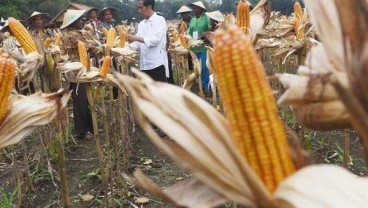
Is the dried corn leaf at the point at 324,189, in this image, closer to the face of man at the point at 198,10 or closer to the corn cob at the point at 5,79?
the corn cob at the point at 5,79

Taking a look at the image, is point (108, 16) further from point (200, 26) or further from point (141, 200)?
point (141, 200)

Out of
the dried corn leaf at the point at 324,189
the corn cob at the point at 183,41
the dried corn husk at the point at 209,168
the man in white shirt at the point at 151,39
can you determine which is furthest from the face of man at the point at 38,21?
the dried corn leaf at the point at 324,189

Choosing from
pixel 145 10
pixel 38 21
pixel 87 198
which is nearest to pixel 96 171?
pixel 87 198

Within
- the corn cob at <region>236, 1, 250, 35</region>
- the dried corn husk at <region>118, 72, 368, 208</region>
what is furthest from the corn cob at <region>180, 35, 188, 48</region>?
the dried corn husk at <region>118, 72, 368, 208</region>

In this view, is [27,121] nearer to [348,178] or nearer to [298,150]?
[298,150]

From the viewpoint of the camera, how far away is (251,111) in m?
0.94

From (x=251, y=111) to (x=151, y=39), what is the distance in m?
5.30

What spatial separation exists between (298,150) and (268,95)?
0.13 metres

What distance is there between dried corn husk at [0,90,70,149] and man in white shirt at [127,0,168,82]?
3836 millimetres

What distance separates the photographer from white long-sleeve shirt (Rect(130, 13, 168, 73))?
20.2ft

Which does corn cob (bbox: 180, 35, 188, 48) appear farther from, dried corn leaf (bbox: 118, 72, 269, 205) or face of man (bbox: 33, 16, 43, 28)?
dried corn leaf (bbox: 118, 72, 269, 205)

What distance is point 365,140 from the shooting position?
82 cm

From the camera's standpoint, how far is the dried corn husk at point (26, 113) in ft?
6.51

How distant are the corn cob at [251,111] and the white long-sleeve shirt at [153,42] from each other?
205 inches
